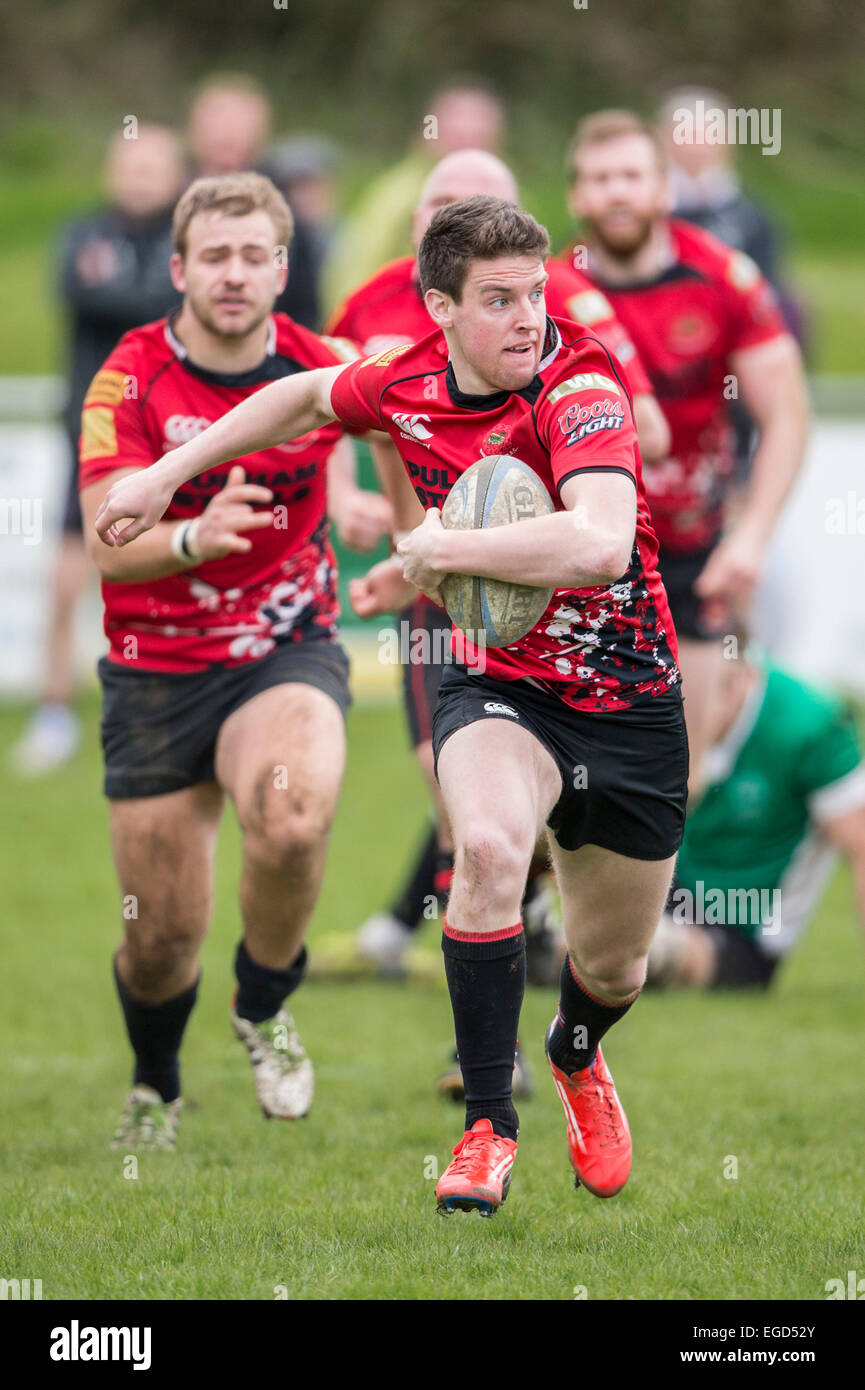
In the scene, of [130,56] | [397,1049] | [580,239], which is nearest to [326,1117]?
[397,1049]

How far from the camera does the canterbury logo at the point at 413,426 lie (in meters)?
4.45

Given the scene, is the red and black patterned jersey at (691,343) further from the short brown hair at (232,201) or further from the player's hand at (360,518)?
the short brown hair at (232,201)

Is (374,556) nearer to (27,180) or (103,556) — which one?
(103,556)

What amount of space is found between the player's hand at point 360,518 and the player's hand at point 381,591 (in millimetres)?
299

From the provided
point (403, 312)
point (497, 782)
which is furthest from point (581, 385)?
point (403, 312)

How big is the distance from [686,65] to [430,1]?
14.7 ft

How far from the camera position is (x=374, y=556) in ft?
41.5

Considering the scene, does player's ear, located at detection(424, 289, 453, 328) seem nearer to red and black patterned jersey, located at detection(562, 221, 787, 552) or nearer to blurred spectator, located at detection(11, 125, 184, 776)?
red and black patterned jersey, located at detection(562, 221, 787, 552)

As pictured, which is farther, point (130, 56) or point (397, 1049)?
point (130, 56)

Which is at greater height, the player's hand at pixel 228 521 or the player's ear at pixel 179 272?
the player's ear at pixel 179 272

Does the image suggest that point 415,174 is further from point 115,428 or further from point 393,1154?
point 393,1154

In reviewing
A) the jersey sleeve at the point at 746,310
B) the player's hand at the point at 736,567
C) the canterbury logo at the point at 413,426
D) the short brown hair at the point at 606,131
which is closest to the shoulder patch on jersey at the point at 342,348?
the canterbury logo at the point at 413,426

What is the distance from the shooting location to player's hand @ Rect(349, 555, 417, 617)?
17.8 feet

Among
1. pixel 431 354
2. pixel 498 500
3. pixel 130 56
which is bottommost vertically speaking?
pixel 498 500
